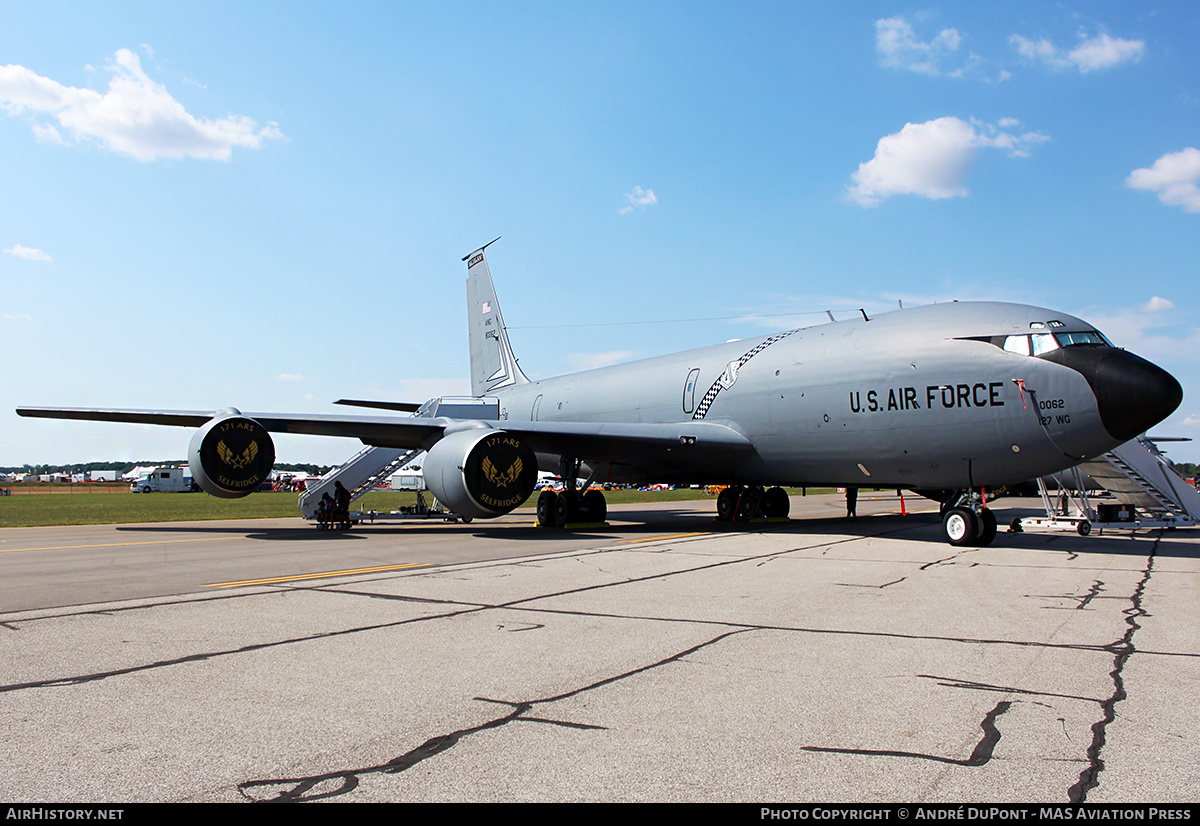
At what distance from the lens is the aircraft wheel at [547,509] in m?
20.2

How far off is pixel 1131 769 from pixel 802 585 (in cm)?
589

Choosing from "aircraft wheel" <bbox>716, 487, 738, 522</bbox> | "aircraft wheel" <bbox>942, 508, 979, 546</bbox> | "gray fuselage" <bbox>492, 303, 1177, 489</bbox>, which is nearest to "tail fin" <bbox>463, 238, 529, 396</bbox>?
"aircraft wheel" <bbox>716, 487, 738, 522</bbox>

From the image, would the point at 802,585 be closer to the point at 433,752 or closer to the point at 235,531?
the point at 433,752

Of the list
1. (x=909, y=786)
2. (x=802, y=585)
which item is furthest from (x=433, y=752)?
(x=802, y=585)

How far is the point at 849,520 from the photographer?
22672 mm

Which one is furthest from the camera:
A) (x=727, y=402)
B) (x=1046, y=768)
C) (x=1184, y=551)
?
(x=727, y=402)

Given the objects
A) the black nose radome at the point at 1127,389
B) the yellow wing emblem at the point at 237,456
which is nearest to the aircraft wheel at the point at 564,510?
the yellow wing emblem at the point at 237,456

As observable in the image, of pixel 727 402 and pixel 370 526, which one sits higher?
pixel 727 402

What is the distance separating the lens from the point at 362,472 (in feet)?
81.0

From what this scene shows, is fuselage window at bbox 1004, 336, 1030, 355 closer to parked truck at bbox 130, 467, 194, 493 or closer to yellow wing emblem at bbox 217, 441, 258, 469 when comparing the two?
yellow wing emblem at bbox 217, 441, 258, 469

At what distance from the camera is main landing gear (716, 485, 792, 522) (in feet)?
71.9

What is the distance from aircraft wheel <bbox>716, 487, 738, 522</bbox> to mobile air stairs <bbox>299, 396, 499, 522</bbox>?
737 cm

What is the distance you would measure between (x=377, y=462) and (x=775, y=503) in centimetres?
1217

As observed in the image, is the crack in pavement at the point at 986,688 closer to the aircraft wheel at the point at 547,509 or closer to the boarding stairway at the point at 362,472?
the aircraft wheel at the point at 547,509
